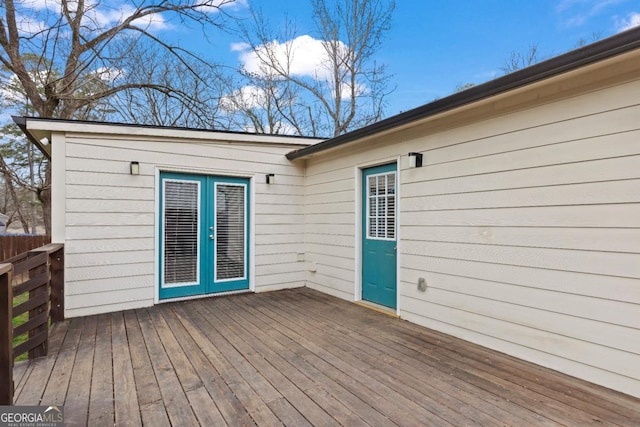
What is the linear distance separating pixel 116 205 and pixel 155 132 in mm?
1118

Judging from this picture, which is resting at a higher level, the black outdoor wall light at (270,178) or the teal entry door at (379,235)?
the black outdoor wall light at (270,178)

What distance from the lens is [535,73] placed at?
97.7 inches

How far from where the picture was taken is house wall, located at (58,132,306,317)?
412 centimetres

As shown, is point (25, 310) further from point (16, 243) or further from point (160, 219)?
point (16, 243)

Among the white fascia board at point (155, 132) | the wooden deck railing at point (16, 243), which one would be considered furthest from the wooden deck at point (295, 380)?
the wooden deck railing at point (16, 243)

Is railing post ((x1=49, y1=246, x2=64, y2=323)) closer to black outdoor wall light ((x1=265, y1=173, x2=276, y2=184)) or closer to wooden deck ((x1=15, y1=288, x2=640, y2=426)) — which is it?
wooden deck ((x1=15, y1=288, x2=640, y2=426))

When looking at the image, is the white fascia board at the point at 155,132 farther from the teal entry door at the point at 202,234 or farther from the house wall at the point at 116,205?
the teal entry door at the point at 202,234

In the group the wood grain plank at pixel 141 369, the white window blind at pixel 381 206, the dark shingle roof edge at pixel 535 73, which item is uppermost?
the dark shingle roof edge at pixel 535 73

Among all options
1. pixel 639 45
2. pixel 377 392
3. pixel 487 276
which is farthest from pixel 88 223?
pixel 639 45

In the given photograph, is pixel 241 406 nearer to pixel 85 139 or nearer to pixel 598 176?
pixel 598 176

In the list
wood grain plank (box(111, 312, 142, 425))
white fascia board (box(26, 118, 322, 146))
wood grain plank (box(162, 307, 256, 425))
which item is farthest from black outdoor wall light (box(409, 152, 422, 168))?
wood grain plank (box(111, 312, 142, 425))

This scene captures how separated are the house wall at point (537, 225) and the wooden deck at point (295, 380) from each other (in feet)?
0.98

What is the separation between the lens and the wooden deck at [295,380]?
206 centimetres

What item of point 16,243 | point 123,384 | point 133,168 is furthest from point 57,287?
point 16,243
